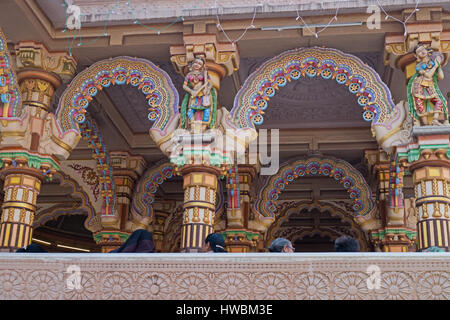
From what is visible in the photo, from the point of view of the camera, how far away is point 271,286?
12.2 feet

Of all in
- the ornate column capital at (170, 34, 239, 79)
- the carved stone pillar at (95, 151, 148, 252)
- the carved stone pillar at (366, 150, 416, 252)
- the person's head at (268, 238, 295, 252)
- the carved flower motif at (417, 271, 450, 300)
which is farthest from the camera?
the carved stone pillar at (95, 151, 148, 252)

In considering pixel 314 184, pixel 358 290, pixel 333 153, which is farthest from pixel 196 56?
pixel 314 184

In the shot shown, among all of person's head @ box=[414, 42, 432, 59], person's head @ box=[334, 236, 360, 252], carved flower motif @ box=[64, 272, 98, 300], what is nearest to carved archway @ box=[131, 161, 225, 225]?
person's head @ box=[414, 42, 432, 59]

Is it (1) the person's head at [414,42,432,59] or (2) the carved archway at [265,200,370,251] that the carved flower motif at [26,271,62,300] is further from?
(2) the carved archway at [265,200,370,251]

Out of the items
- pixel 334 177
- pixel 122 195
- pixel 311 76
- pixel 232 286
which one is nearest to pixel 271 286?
pixel 232 286

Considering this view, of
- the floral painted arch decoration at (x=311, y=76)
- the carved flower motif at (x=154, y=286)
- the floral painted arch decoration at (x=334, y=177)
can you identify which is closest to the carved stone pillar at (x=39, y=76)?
the floral painted arch decoration at (x=311, y=76)

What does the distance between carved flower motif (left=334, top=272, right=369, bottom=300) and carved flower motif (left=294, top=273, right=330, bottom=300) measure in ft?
0.24

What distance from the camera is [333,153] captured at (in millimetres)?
9367

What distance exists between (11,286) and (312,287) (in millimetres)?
2033

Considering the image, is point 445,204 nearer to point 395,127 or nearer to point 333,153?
point 395,127

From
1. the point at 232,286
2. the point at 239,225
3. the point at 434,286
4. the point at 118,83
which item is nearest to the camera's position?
the point at 434,286

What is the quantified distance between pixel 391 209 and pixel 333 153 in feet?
4.80

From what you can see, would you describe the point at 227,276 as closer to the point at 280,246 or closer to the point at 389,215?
the point at 280,246

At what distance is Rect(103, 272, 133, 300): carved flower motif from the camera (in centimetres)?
379
